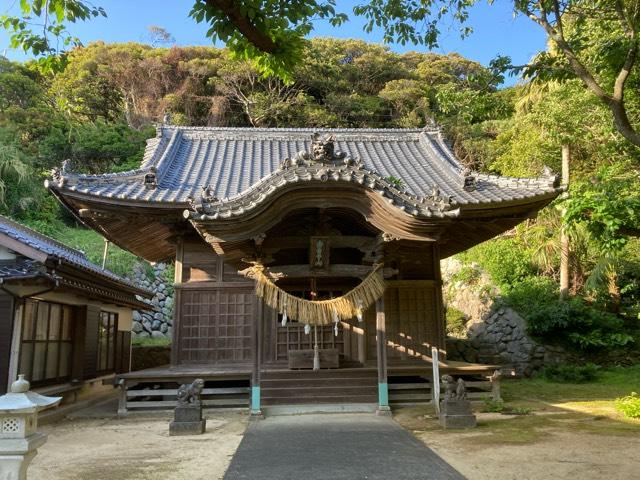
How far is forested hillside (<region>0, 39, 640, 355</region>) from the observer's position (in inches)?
620

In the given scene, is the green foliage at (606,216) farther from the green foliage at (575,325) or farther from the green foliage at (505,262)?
the green foliage at (505,262)

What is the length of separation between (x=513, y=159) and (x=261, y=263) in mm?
15615

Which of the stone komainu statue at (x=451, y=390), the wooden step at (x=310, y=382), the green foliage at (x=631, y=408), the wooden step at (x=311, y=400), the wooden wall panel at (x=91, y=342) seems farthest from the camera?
the wooden wall panel at (x=91, y=342)

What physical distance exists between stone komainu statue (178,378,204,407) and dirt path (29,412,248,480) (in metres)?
0.49

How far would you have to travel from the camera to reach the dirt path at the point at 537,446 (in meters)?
4.88

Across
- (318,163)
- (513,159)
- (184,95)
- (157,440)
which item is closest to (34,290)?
(157,440)

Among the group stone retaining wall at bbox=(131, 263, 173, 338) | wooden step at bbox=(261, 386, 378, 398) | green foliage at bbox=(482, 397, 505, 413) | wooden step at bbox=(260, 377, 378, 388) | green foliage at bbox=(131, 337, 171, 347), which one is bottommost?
green foliage at bbox=(482, 397, 505, 413)

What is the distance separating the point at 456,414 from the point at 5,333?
26.1 feet

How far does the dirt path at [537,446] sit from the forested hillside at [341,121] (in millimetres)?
6454

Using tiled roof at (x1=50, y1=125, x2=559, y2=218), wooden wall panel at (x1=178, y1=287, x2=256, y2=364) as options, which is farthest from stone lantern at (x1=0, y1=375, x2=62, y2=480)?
wooden wall panel at (x1=178, y1=287, x2=256, y2=364)

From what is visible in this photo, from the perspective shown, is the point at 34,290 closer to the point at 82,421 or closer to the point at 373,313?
the point at 82,421

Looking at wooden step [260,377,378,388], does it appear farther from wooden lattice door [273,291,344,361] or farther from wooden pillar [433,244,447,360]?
wooden pillar [433,244,447,360]

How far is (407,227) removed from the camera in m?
7.91

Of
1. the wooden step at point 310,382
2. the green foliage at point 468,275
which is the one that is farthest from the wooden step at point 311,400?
the green foliage at point 468,275
